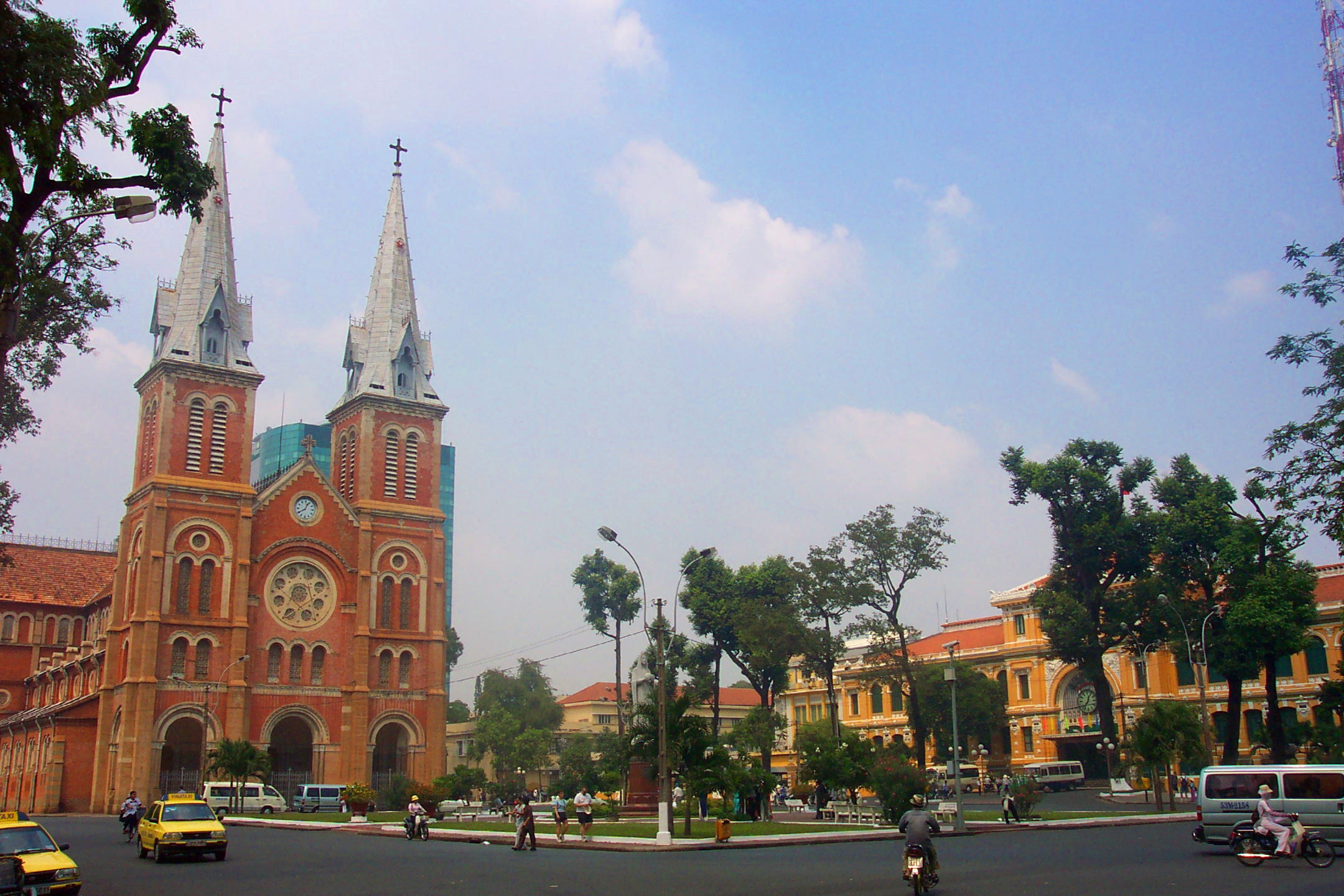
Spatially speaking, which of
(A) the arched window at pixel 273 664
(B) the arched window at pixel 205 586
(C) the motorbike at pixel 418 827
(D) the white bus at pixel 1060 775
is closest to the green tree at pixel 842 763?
(C) the motorbike at pixel 418 827

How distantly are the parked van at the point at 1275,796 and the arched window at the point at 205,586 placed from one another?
46949mm

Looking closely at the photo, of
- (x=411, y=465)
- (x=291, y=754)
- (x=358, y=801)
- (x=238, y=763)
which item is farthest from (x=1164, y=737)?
(x=411, y=465)

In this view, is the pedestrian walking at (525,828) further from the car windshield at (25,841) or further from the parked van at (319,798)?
the parked van at (319,798)

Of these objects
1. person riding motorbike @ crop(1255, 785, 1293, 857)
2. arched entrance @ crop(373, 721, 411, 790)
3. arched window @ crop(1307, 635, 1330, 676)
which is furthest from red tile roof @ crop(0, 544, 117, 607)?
arched window @ crop(1307, 635, 1330, 676)

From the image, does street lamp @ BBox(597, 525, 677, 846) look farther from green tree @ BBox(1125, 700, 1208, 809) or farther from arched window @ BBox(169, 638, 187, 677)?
arched window @ BBox(169, 638, 187, 677)

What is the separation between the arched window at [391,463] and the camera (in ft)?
208

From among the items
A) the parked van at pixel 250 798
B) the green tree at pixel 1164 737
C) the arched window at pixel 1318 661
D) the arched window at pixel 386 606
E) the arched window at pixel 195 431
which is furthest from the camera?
the arched window at pixel 386 606

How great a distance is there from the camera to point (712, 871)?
64.0ft

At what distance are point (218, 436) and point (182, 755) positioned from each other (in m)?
16.0

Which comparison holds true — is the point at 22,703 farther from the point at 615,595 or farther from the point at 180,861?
the point at 180,861

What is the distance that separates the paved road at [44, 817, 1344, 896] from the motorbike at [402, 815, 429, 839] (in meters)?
2.24

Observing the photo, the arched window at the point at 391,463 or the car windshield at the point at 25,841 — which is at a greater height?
the arched window at the point at 391,463

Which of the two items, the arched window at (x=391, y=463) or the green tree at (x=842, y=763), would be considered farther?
the arched window at (x=391, y=463)

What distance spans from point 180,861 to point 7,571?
6173 centimetres
